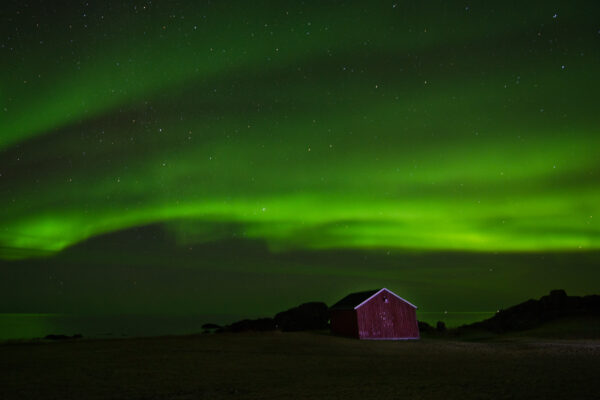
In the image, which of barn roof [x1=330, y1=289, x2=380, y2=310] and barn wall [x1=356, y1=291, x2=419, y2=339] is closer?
barn wall [x1=356, y1=291, x2=419, y2=339]

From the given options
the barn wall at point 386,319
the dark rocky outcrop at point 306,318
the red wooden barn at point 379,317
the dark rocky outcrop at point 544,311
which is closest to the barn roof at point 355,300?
the red wooden barn at point 379,317

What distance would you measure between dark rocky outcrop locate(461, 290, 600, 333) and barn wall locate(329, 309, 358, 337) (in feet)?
69.7

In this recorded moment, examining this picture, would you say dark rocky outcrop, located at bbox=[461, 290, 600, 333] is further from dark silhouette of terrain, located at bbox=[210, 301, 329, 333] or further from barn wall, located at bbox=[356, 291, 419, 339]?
dark silhouette of terrain, located at bbox=[210, 301, 329, 333]

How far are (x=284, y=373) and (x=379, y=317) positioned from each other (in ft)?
76.8

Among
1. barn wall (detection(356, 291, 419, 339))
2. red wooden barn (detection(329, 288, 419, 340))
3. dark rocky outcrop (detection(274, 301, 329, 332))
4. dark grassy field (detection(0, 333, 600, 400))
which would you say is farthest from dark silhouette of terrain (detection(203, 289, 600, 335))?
dark grassy field (detection(0, 333, 600, 400))

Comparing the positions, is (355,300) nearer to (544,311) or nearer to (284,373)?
(284,373)

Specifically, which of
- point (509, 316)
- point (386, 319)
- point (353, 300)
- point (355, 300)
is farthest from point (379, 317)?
point (509, 316)

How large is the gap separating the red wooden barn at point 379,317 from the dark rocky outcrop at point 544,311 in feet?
58.4

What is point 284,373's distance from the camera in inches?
699

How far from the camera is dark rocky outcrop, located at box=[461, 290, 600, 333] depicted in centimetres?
5197

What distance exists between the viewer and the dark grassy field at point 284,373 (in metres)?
13.6

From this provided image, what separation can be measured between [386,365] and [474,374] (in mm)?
4225

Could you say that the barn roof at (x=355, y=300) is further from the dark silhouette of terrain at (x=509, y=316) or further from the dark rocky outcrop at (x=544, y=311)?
the dark rocky outcrop at (x=544, y=311)

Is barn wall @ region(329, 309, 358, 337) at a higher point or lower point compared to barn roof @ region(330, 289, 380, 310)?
lower
